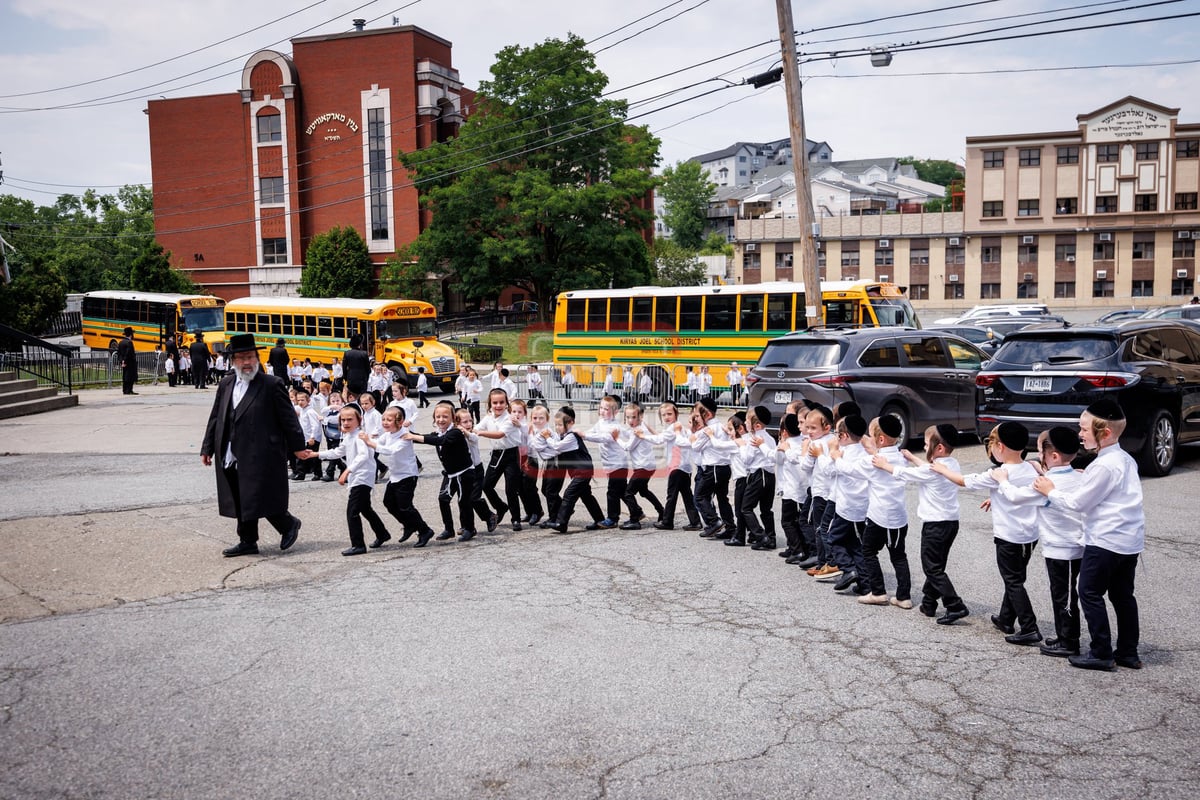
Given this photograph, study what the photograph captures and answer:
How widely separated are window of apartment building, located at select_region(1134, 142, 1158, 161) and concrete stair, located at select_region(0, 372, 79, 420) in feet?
200

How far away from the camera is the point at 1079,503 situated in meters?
5.75

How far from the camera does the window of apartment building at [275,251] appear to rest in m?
57.8

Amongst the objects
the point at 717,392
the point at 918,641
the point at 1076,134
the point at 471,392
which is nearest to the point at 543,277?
the point at 717,392

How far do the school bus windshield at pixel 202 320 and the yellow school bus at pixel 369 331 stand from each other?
5.70 m

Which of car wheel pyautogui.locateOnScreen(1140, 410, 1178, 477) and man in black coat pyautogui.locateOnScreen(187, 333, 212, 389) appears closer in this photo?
car wheel pyautogui.locateOnScreen(1140, 410, 1178, 477)

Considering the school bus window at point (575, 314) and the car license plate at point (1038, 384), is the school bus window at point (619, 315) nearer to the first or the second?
the school bus window at point (575, 314)

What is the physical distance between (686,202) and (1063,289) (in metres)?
48.4

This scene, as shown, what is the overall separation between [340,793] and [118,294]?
4195 centimetres

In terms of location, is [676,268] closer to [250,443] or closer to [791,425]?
[791,425]

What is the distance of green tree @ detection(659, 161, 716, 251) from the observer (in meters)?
104

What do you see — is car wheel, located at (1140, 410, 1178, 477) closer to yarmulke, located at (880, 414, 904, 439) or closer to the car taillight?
the car taillight

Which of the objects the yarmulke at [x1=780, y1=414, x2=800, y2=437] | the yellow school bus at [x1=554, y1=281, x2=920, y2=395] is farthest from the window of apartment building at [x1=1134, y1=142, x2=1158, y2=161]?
the yarmulke at [x1=780, y1=414, x2=800, y2=437]

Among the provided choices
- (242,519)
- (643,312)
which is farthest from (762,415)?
(643,312)

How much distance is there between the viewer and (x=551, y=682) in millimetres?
5602
